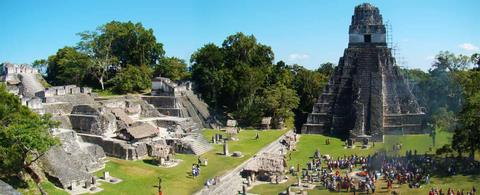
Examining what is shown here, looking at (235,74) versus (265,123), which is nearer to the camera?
(265,123)

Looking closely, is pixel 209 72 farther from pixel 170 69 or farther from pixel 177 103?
pixel 177 103

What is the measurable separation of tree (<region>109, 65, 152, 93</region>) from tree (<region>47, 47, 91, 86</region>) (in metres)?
3.68

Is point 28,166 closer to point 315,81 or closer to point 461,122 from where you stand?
point 461,122

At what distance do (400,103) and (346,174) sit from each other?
1833cm

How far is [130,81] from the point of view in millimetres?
53406

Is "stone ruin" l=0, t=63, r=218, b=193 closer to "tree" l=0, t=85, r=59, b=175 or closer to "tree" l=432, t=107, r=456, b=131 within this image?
"tree" l=0, t=85, r=59, b=175

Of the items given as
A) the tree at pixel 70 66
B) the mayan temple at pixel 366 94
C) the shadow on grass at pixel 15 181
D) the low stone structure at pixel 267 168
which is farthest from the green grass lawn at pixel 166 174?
the tree at pixel 70 66

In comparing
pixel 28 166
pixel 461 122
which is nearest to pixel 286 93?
pixel 461 122

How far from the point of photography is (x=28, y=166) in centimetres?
2558

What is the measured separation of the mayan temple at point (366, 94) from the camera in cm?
4662

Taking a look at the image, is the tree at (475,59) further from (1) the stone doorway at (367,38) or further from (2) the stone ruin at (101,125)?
(2) the stone ruin at (101,125)

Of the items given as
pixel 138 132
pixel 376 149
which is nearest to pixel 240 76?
pixel 376 149

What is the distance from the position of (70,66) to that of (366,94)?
112 feet

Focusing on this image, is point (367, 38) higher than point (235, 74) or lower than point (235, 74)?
higher
